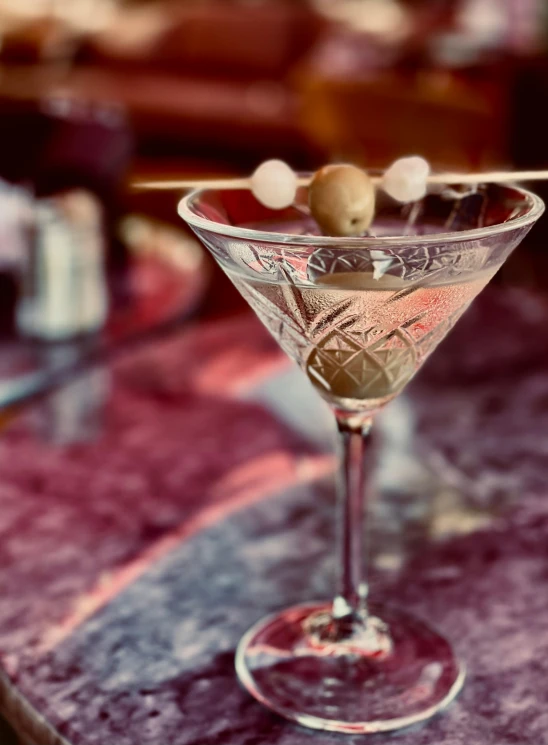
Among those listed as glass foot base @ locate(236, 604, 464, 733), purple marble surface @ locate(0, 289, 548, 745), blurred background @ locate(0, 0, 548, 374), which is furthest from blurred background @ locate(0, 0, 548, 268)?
glass foot base @ locate(236, 604, 464, 733)

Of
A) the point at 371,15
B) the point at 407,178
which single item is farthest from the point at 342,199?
the point at 371,15

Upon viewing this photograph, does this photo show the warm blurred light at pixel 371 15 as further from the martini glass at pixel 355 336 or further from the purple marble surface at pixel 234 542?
the martini glass at pixel 355 336

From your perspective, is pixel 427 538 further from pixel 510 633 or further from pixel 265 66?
pixel 265 66

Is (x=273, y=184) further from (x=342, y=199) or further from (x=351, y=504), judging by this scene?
(x=351, y=504)

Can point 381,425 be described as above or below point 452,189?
below

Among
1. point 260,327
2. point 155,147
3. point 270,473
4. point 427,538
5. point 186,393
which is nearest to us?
point 427,538

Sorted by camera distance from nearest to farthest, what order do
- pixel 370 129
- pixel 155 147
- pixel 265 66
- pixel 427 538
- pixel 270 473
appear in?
pixel 427 538
pixel 270 473
pixel 370 129
pixel 155 147
pixel 265 66

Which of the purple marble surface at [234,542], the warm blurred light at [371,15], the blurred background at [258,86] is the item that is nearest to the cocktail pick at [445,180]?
the purple marble surface at [234,542]

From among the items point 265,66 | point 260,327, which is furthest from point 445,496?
point 265,66
